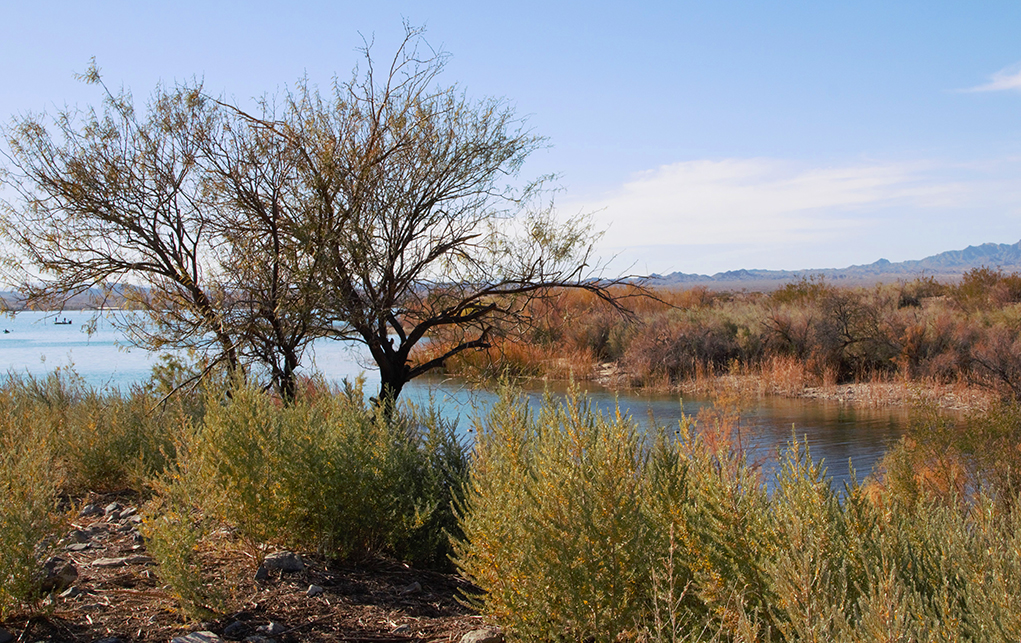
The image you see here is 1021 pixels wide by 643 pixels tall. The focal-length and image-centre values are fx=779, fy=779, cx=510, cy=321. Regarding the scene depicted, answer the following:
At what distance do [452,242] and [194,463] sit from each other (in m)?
5.17

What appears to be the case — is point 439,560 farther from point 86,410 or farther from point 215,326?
point 86,410

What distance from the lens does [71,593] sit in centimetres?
432

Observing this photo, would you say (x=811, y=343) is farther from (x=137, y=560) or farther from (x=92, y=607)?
(x=92, y=607)

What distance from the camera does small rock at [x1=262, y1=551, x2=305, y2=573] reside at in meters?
4.86

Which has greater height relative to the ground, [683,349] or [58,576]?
[58,576]

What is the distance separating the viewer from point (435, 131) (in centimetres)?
916

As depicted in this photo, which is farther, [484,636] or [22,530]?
[484,636]

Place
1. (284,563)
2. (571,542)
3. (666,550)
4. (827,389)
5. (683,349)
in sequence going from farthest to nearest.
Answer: (683,349) < (827,389) < (284,563) < (666,550) < (571,542)

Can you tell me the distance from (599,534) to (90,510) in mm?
5347

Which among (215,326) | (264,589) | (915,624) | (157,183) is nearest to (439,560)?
(264,589)

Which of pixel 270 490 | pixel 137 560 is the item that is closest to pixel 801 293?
pixel 270 490

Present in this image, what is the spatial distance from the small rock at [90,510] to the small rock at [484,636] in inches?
164

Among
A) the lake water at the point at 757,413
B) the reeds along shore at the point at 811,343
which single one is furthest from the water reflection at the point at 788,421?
the reeds along shore at the point at 811,343

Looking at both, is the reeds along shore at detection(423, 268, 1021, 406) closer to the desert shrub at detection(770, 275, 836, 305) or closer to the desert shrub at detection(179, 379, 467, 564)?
the desert shrub at detection(770, 275, 836, 305)
